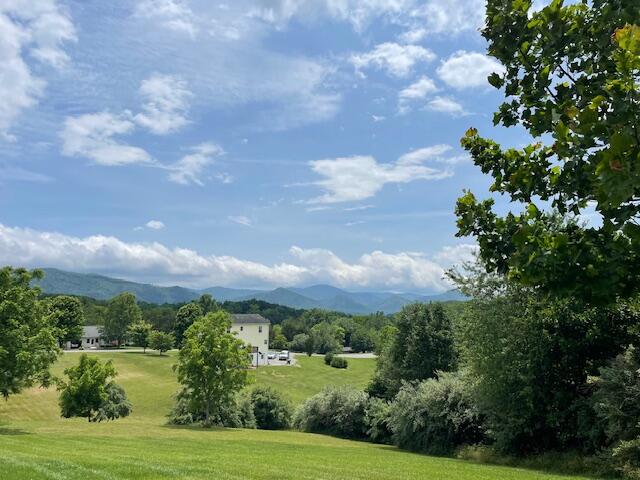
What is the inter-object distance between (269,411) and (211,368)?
402 inches

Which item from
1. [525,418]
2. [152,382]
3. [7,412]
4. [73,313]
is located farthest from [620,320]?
[73,313]

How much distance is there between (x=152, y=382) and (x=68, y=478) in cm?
6430

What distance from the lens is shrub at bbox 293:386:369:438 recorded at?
37.0m

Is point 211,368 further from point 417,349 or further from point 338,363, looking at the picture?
point 338,363

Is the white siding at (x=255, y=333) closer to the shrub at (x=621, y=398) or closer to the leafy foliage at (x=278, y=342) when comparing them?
the leafy foliage at (x=278, y=342)

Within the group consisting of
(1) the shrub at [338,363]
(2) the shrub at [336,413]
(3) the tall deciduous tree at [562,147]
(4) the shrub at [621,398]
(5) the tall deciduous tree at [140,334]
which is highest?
(3) the tall deciduous tree at [562,147]

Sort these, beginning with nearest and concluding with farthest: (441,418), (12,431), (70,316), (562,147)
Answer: (562,147), (12,431), (441,418), (70,316)

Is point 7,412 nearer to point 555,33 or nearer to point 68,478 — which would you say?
point 68,478

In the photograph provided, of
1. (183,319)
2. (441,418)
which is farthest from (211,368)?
(183,319)

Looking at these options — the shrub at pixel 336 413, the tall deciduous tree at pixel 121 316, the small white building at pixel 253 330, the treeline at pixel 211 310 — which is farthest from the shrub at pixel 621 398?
the tall deciduous tree at pixel 121 316

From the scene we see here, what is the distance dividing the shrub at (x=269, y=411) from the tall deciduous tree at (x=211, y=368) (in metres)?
7.16

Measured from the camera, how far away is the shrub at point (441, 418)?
87.5 feet

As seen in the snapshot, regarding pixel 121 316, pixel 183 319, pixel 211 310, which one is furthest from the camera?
pixel 211 310

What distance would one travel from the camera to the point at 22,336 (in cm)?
2667
